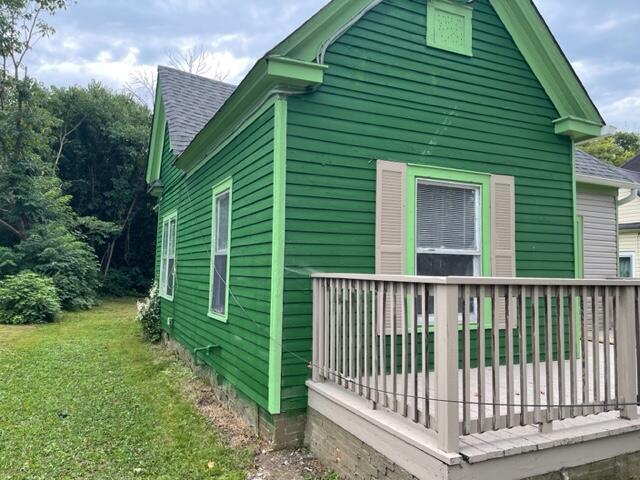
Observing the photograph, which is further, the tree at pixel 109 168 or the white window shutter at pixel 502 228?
the tree at pixel 109 168

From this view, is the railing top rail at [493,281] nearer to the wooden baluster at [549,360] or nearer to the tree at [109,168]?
the wooden baluster at [549,360]

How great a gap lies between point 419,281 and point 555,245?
3.53m

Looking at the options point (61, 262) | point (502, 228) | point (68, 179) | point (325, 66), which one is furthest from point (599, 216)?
point (68, 179)

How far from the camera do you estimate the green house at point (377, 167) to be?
13.2 feet

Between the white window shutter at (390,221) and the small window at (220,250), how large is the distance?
1.92 meters

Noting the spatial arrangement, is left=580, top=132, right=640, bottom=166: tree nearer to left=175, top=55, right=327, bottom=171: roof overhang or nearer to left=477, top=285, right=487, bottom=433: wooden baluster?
left=175, top=55, right=327, bottom=171: roof overhang

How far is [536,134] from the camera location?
5297 mm

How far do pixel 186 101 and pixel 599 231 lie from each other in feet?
27.8

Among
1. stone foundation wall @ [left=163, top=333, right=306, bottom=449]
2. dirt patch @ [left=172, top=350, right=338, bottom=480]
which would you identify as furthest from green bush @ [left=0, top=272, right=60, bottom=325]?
dirt patch @ [left=172, top=350, right=338, bottom=480]

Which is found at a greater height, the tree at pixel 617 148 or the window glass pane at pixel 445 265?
the tree at pixel 617 148

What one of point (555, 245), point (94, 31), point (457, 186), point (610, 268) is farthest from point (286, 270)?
point (94, 31)

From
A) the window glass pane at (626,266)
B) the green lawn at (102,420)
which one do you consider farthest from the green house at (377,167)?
the window glass pane at (626,266)

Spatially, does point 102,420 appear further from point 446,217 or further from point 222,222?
point 446,217

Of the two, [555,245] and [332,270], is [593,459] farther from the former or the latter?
[555,245]
